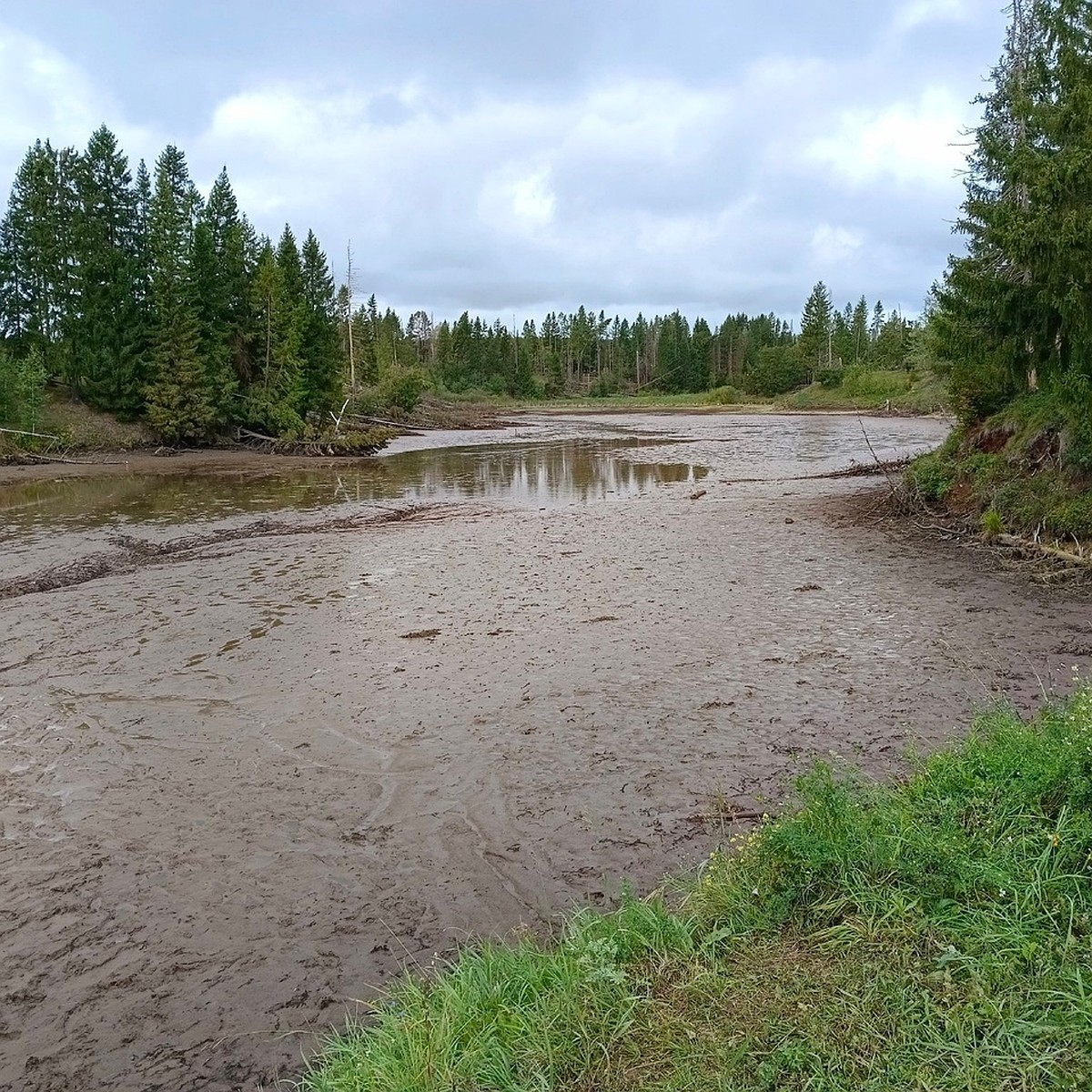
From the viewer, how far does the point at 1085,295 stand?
1121 cm

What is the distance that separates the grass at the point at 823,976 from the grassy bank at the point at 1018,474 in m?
9.57

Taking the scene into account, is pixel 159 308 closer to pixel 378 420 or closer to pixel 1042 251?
pixel 378 420

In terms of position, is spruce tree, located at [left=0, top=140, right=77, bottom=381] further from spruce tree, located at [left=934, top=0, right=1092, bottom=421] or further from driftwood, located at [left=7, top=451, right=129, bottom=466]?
spruce tree, located at [left=934, top=0, right=1092, bottom=421]

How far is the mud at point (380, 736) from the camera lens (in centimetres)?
412

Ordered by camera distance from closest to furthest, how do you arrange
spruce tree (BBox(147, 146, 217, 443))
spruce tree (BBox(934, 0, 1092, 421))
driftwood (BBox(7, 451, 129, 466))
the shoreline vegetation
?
1. spruce tree (BBox(934, 0, 1092, 421))
2. driftwood (BBox(7, 451, 129, 466))
3. the shoreline vegetation
4. spruce tree (BBox(147, 146, 217, 443))

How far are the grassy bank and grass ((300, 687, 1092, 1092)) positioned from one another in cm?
957

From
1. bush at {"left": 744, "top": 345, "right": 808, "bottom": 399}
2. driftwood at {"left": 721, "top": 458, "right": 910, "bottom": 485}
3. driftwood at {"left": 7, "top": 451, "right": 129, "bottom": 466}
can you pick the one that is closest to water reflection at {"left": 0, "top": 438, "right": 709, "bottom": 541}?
driftwood at {"left": 721, "top": 458, "right": 910, "bottom": 485}

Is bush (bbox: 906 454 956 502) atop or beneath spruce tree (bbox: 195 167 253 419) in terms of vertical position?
beneath

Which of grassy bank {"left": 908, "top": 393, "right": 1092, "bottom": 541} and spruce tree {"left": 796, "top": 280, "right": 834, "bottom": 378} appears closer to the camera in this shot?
grassy bank {"left": 908, "top": 393, "right": 1092, "bottom": 541}

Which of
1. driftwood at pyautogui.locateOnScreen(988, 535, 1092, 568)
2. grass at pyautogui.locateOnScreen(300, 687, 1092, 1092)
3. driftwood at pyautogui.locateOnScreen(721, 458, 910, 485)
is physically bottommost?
grass at pyautogui.locateOnScreen(300, 687, 1092, 1092)

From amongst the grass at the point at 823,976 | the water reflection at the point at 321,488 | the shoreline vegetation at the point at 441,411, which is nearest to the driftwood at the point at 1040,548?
the grass at the point at 823,976

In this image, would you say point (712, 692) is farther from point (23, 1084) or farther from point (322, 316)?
point (322, 316)

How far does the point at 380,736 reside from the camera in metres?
6.93

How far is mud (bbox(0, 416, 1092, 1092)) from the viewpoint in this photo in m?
4.12
